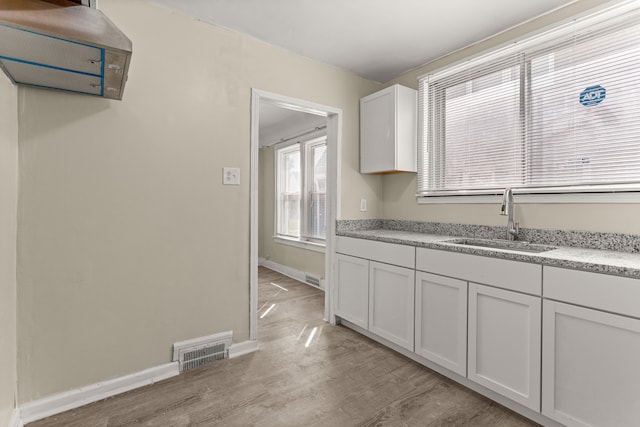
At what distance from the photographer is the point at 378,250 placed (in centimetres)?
257

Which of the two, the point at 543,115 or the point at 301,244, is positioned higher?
the point at 543,115

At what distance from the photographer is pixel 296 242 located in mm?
4926

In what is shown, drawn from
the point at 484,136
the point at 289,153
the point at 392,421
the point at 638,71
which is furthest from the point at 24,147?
the point at 289,153

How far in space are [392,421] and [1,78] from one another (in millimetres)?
2558

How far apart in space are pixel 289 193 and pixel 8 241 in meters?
4.00

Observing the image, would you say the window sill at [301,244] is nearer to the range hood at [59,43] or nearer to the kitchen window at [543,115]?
the kitchen window at [543,115]

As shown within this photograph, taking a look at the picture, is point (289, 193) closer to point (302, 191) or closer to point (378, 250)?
point (302, 191)

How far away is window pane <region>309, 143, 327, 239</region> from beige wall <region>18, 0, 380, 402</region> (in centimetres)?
211

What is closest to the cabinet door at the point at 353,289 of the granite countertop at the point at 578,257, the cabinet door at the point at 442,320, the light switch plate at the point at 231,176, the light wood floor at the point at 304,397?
the light wood floor at the point at 304,397

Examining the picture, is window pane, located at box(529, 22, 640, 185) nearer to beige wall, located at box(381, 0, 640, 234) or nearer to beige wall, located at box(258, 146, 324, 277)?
beige wall, located at box(381, 0, 640, 234)

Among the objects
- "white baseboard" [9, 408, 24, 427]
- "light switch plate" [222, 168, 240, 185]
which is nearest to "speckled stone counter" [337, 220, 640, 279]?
"light switch plate" [222, 168, 240, 185]

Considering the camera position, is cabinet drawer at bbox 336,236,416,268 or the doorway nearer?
cabinet drawer at bbox 336,236,416,268

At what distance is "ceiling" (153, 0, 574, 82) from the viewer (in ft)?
6.70

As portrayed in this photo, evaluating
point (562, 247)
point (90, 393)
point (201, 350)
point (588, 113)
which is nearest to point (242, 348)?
point (201, 350)
